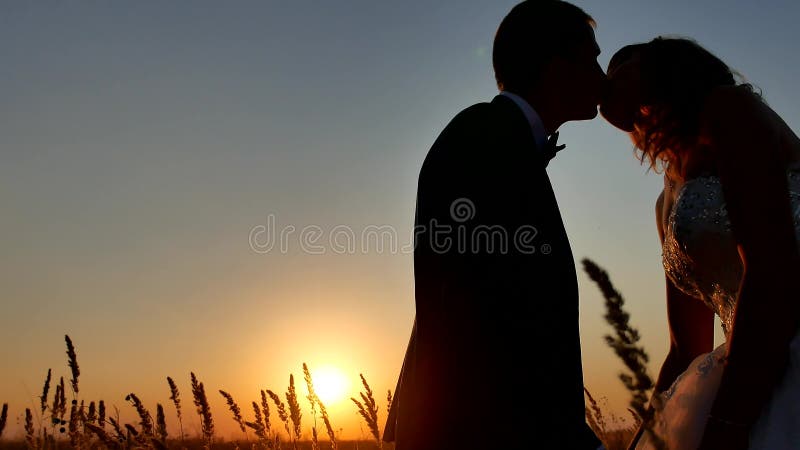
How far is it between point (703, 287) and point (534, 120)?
117 cm

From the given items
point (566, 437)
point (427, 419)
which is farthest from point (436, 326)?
point (566, 437)

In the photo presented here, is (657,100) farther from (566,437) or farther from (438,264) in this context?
(566,437)

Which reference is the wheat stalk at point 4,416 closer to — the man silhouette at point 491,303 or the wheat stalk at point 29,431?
the wheat stalk at point 29,431

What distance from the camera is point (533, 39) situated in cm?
316

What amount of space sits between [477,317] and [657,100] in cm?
165

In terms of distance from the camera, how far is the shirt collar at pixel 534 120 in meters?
2.77

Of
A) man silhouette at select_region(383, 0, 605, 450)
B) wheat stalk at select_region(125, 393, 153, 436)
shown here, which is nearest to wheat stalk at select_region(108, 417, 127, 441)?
wheat stalk at select_region(125, 393, 153, 436)

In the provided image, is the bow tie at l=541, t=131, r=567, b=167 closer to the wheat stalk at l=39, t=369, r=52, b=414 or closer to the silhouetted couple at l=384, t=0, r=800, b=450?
the silhouetted couple at l=384, t=0, r=800, b=450

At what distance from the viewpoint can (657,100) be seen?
326cm

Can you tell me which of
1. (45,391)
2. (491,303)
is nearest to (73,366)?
(45,391)

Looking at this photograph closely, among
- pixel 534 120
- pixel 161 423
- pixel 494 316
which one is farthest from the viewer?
pixel 161 423

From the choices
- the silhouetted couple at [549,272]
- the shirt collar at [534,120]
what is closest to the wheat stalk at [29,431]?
the silhouetted couple at [549,272]

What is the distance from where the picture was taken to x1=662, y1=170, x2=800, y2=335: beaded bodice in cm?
297

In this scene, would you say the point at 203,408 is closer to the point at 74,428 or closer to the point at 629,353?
the point at 74,428
